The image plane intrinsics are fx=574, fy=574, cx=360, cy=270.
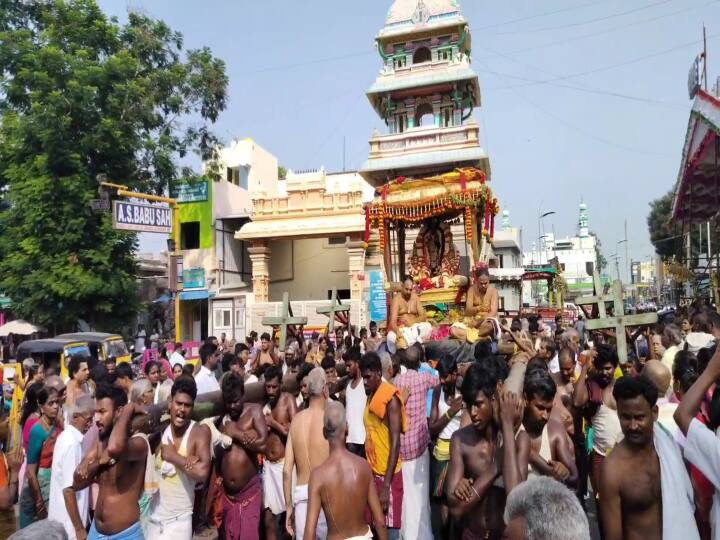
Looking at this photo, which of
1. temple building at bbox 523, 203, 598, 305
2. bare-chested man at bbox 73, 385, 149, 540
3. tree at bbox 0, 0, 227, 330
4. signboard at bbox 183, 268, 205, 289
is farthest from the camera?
temple building at bbox 523, 203, 598, 305

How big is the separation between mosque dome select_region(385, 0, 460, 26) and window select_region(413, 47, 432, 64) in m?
1.13

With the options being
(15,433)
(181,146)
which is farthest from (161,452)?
(181,146)

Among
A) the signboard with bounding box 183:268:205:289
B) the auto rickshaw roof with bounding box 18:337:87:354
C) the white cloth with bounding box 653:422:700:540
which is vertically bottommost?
the auto rickshaw roof with bounding box 18:337:87:354

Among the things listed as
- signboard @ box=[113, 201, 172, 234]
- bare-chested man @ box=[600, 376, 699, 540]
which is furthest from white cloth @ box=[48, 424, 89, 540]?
signboard @ box=[113, 201, 172, 234]

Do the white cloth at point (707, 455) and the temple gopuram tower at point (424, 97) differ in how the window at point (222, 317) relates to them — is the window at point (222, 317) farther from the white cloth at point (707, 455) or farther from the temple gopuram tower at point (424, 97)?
the white cloth at point (707, 455)

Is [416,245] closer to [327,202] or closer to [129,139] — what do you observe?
[327,202]

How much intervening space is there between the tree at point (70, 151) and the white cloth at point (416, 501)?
16237mm

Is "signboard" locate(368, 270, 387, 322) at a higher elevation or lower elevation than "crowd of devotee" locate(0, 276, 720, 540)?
higher

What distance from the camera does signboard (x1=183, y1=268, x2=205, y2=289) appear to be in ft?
80.9

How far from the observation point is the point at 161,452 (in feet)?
13.0

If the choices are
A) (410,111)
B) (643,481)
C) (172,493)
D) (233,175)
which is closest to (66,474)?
(172,493)

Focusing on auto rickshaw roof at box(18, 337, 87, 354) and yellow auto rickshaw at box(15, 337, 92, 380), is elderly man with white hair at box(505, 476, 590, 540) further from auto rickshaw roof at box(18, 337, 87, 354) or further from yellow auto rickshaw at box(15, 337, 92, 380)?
auto rickshaw roof at box(18, 337, 87, 354)

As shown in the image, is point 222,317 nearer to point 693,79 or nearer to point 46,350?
point 46,350

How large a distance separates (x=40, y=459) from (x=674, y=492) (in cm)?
463
